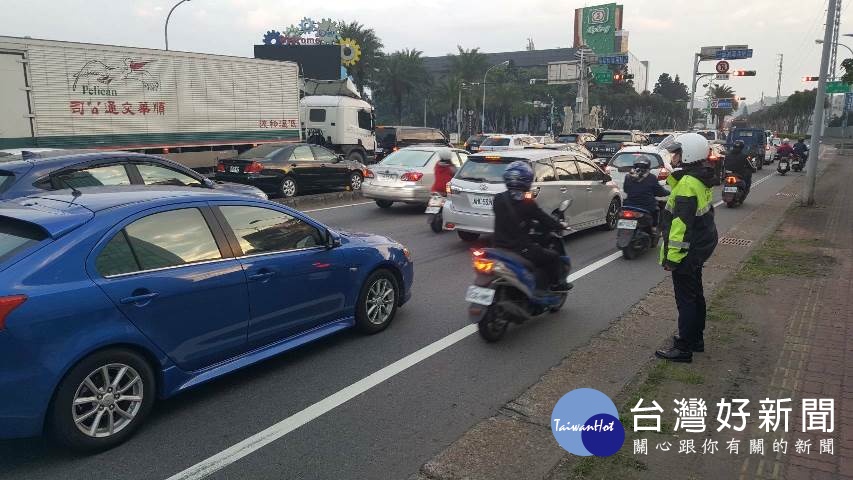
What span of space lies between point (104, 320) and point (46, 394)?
19.2 inches

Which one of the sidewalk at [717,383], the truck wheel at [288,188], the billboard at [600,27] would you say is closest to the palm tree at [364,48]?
the billboard at [600,27]

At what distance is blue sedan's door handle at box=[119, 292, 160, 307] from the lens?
373cm

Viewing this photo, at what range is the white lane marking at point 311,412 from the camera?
11.8 ft

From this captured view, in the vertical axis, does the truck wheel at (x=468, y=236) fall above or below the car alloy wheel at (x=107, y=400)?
below

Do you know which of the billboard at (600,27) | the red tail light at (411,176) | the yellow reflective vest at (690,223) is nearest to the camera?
the yellow reflective vest at (690,223)

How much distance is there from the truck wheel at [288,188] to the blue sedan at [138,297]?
1027 cm

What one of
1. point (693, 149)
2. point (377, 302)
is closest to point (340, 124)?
point (377, 302)

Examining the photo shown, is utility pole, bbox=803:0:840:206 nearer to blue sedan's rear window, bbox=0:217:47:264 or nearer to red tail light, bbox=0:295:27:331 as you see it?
blue sedan's rear window, bbox=0:217:47:264

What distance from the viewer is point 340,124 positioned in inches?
958

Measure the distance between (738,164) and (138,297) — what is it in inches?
606

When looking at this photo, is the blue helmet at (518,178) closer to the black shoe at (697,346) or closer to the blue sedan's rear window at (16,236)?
the black shoe at (697,346)

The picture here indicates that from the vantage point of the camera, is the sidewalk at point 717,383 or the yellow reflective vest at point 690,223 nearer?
the sidewalk at point 717,383

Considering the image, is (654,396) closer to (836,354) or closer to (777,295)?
(836,354)

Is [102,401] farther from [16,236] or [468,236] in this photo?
[468,236]
